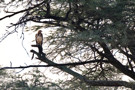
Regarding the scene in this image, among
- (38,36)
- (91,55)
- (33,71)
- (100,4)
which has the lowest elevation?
(33,71)

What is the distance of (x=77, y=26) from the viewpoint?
847cm

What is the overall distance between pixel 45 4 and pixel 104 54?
2.20 metres

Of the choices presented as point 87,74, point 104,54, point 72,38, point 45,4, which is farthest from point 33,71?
point 72,38

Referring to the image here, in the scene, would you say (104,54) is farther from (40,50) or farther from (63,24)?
(40,50)

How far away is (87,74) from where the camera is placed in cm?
1078

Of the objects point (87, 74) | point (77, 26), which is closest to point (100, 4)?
point (77, 26)

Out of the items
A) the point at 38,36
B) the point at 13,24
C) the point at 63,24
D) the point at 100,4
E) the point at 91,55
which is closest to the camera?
the point at 100,4

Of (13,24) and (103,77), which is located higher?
(13,24)

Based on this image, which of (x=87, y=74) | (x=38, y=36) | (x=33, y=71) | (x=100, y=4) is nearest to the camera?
(x=100, y=4)

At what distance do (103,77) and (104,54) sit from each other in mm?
1660

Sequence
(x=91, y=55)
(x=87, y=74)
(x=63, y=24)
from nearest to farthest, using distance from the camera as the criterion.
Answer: (x=63, y=24)
(x=91, y=55)
(x=87, y=74)

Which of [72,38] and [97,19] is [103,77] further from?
[72,38]

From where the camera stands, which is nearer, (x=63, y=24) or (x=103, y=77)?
(x=63, y=24)

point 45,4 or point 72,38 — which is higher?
point 45,4
